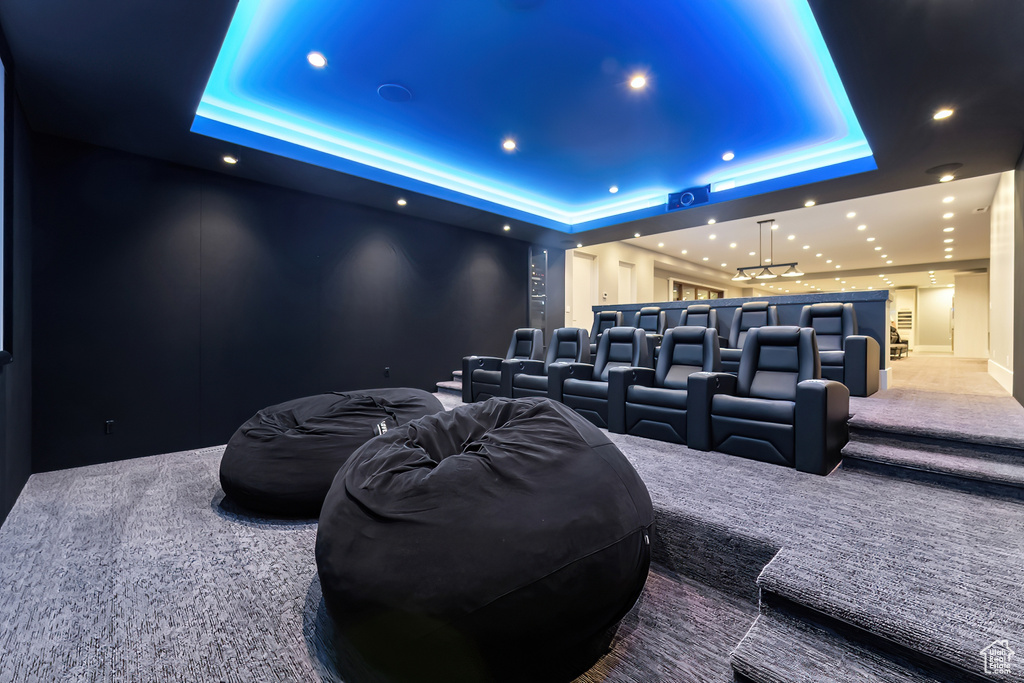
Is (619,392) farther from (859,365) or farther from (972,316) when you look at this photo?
(972,316)

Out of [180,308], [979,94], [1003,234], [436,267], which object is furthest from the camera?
[436,267]

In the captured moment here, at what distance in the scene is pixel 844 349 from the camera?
→ 14.7ft

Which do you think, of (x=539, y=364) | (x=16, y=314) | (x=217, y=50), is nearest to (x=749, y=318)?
(x=539, y=364)

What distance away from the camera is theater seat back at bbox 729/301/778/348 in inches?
219

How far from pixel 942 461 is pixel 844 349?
8.02 ft

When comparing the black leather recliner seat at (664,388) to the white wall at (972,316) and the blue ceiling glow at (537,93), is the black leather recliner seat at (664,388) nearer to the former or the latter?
the blue ceiling glow at (537,93)

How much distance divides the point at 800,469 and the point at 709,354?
1.27 meters

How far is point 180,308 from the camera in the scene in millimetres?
4094

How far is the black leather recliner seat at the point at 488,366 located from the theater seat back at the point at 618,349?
1245 millimetres

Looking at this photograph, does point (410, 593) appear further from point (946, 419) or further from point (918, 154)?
point (918, 154)

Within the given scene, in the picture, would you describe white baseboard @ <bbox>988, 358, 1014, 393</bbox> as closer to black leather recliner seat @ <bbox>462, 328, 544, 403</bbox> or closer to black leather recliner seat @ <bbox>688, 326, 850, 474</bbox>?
black leather recliner seat @ <bbox>688, 326, 850, 474</bbox>

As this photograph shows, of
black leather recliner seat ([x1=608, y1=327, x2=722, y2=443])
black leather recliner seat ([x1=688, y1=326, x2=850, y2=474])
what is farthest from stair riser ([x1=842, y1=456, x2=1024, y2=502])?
black leather recliner seat ([x1=608, y1=327, x2=722, y2=443])

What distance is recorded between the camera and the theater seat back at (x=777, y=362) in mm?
3086

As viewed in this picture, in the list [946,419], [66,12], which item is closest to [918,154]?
[946,419]
